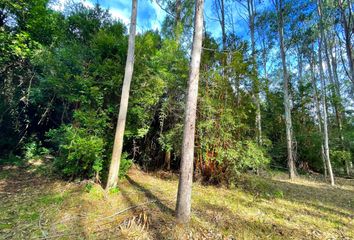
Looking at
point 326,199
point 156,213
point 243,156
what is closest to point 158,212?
point 156,213

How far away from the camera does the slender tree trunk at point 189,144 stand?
3414mm

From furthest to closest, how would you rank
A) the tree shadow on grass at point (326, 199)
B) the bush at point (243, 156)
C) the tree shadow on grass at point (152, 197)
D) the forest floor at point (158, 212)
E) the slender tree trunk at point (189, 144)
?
the bush at point (243, 156) < the tree shadow on grass at point (326, 199) < the tree shadow on grass at point (152, 197) < the slender tree trunk at point (189, 144) < the forest floor at point (158, 212)

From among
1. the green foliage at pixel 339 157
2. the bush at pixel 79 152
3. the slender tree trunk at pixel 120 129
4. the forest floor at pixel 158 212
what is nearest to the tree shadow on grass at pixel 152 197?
the forest floor at pixel 158 212

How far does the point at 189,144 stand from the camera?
11.5ft

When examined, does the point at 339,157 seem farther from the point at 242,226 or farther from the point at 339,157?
the point at 242,226

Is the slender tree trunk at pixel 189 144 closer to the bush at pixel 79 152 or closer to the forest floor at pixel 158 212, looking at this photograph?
the forest floor at pixel 158 212

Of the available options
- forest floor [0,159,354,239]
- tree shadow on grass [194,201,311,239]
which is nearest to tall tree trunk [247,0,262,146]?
forest floor [0,159,354,239]

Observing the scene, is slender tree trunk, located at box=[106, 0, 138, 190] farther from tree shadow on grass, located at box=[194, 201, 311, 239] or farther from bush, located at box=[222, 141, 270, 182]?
bush, located at box=[222, 141, 270, 182]

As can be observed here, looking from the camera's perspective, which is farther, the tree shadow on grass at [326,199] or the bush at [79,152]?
the bush at [79,152]

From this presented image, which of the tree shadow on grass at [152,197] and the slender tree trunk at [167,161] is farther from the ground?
the slender tree trunk at [167,161]

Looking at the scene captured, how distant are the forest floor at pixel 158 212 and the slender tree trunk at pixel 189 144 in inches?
11.7

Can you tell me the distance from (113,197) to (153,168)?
3.07 meters

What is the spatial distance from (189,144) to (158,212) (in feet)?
4.87

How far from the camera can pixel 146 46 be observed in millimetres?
5996
